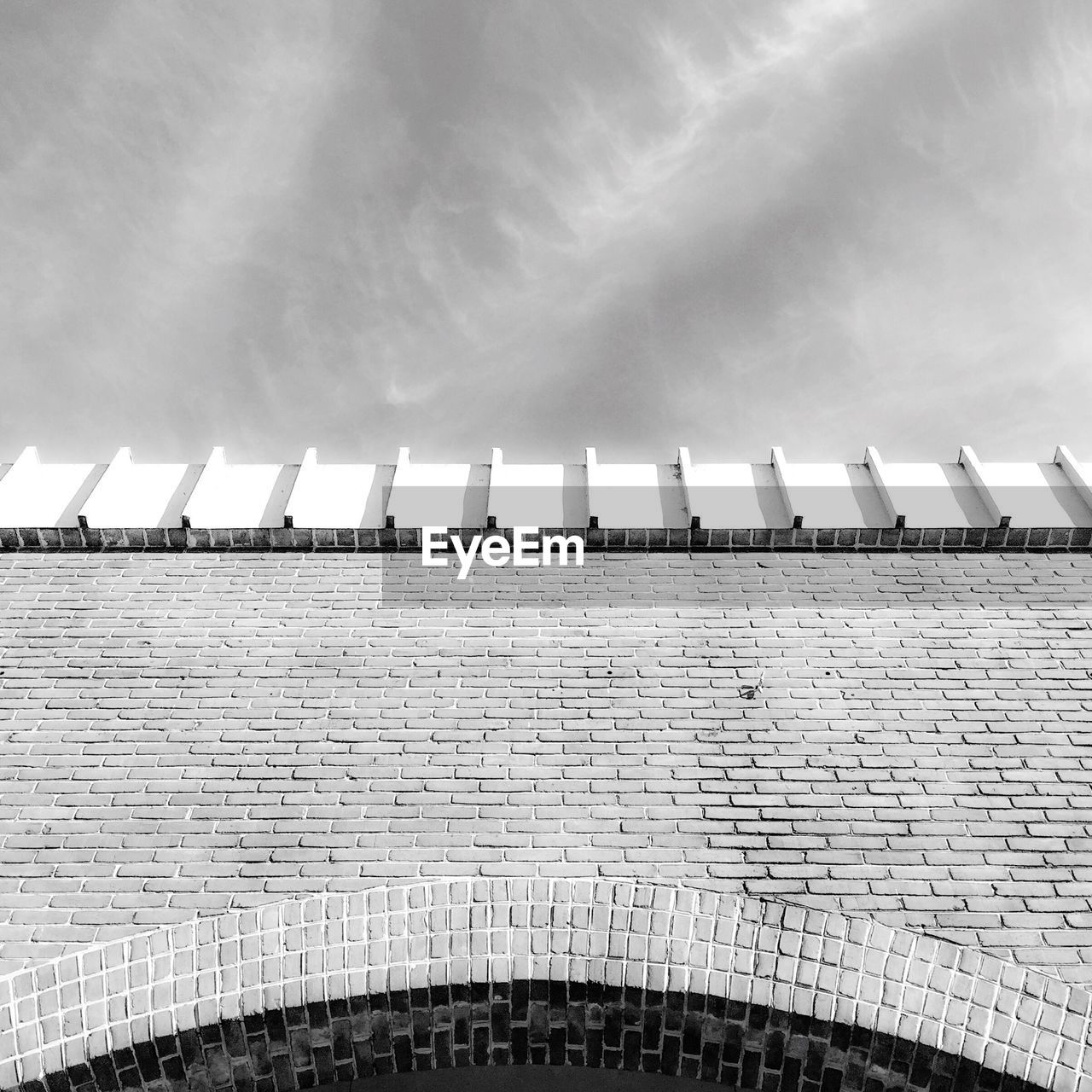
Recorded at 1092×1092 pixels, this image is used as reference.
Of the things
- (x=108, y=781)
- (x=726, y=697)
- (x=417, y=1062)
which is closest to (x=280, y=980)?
(x=417, y=1062)

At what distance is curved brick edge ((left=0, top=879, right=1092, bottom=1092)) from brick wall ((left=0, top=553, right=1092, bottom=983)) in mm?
152

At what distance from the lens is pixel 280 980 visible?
193 inches

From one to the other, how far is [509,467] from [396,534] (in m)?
1.19

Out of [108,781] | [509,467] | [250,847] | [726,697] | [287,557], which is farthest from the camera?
[509,467]

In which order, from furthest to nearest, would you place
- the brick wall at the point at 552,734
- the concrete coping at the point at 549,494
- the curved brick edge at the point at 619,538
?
1. the concrete coping at the point at 549,494
2. the curved brick edge at the point at 619,538
3. the brick wall at the point at 552,734

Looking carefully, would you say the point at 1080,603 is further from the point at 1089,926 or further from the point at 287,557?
the point at 287,557

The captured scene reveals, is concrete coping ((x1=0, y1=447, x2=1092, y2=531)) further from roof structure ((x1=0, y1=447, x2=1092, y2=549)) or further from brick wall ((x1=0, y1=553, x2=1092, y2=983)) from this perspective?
brick wall ((x1=0, y1=553, x2=1092, y2=983))

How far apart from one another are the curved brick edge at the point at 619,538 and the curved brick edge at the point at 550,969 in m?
2.98

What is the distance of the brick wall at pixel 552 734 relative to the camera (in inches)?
209

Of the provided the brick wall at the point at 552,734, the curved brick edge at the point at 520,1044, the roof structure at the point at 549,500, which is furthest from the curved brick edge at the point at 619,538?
the curved brick edge at the point at 520,1044

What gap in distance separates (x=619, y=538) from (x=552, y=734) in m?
1.95

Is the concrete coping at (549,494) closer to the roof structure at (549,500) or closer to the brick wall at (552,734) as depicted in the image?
the roof structure at (549,500)

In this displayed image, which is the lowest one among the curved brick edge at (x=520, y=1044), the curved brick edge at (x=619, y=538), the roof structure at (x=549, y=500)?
the curved brick edge at (x=520, y=1044)

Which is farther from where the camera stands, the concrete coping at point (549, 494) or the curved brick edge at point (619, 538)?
the concrete coping at point (549, 494)
